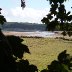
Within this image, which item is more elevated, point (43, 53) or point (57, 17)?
point (57, 17)

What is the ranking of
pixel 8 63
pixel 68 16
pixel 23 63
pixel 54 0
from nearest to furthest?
pixel 8 63 → pixel 23 63 → pixel 54 0 → pixel 68 16

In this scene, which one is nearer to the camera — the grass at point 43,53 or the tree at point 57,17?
the tree at point 57,17

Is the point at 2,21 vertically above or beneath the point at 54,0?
beneath

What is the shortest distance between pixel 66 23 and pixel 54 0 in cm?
28

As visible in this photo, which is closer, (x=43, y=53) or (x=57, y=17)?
(x=57, y=17)

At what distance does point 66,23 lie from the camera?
2.16 m

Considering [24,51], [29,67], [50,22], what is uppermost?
[50,22]

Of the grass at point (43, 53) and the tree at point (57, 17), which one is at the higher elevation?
the tree at point (57, 17)

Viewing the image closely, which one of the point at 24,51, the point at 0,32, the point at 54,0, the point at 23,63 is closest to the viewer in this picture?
the point at 0,32

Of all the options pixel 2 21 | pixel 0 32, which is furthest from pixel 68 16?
pixel 0 32

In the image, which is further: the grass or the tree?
the grass

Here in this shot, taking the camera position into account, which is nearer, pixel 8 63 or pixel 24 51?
pixel 8 63

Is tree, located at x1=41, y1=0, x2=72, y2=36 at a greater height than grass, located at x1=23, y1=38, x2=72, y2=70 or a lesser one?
greater

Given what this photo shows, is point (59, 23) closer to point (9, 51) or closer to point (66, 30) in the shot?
point (66, 30)
